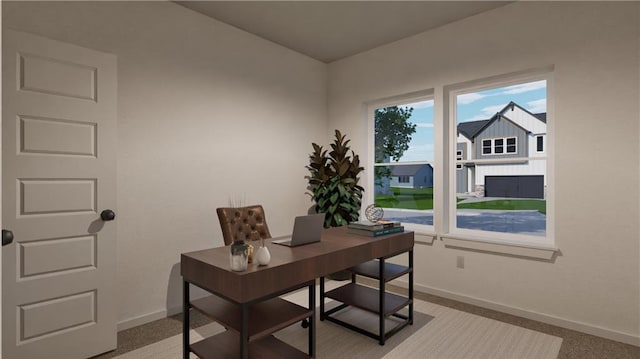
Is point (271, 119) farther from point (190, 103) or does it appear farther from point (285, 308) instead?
point (285, 308)

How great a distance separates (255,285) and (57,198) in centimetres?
160

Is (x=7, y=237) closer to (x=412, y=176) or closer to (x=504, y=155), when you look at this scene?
(x=412, y=176)

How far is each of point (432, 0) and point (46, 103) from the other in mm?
3171

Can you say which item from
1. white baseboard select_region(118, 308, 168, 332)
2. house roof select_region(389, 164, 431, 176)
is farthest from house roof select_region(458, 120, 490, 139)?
white baseboard select_region(118, 308, 168, 332)

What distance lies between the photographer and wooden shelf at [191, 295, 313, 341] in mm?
2020

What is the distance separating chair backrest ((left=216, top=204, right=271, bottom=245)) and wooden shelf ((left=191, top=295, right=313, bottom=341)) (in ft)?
3.03

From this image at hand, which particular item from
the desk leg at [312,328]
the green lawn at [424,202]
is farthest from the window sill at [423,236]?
the desk leg at [312,328]

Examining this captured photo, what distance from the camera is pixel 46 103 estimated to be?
243cm

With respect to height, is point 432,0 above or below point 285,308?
above

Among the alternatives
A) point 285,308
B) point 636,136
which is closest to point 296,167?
point 285,308

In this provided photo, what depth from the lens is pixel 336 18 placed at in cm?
366

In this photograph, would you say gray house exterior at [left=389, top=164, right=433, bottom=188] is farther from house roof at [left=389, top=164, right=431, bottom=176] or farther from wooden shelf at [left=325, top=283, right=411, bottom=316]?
wooden shelf at [left=325, top=283, right=411, bottom=316]

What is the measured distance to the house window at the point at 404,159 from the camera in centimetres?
415

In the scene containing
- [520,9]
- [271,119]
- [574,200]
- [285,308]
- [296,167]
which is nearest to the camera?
[285,308]
